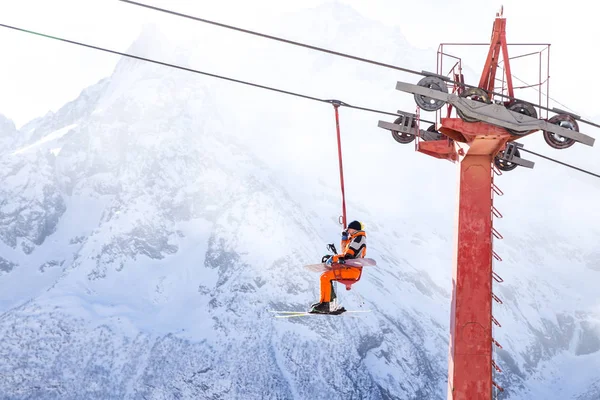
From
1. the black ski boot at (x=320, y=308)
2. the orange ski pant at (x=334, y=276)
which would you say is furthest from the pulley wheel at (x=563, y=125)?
the black ski boot at (x=320, y=308)

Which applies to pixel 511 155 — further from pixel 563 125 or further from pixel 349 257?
pixel 349 257

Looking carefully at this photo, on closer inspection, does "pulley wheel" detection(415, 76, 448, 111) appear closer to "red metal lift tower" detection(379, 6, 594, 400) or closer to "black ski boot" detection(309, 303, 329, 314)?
"red metal lift tower" detection(379, 6, 594, 400)

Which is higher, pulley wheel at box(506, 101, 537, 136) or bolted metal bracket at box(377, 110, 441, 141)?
bolted metal bracket at box(377, 110, 441, 141)

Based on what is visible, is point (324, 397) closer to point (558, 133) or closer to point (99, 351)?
point (99, 351)

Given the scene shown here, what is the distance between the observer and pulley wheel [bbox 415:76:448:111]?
9.80 m

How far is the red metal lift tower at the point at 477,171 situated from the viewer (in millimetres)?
9586

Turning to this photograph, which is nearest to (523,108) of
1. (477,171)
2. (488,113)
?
(488,113)

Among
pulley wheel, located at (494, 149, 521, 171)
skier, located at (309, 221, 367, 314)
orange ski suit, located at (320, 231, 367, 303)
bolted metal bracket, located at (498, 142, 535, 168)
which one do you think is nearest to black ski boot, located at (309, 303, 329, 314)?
skier, located at (309, 221, 367, 314)

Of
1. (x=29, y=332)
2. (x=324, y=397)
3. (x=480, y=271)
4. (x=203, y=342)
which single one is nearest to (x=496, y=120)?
(x=480, y=271)

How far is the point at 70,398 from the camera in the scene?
175 m

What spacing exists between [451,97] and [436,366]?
198 m

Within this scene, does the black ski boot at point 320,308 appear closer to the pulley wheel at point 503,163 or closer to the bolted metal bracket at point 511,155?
the pulley wheel at point 503,163

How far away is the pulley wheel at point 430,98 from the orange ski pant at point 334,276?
4314mm

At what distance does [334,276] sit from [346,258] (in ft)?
1.54
